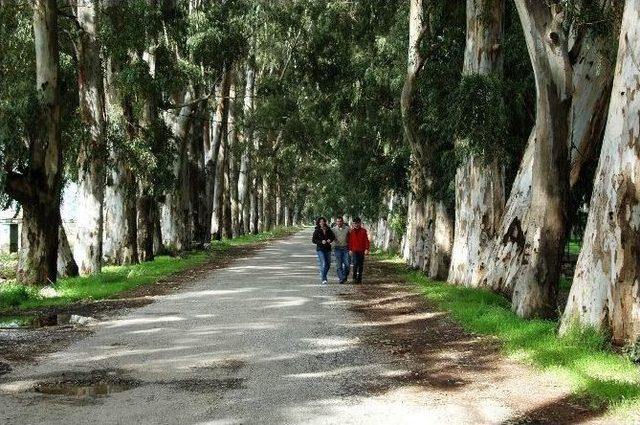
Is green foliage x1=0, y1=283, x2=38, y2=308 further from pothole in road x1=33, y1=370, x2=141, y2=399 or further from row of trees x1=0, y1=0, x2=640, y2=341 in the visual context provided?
pothole in road x1=33, y1=370, x2=141, y2=399

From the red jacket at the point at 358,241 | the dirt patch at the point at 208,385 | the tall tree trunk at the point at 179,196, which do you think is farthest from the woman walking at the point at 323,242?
the dirt patch at the point at 208,385

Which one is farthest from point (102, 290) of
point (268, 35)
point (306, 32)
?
point (268, 35)

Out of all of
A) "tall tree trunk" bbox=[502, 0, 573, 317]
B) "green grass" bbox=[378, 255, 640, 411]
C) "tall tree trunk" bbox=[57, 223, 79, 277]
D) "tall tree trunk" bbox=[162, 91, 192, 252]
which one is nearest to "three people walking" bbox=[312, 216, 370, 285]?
"tall tree trunk" bbox=[57, 223, 79, 277]

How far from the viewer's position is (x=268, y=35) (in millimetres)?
33656

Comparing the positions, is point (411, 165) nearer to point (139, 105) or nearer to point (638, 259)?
point (139, 105)

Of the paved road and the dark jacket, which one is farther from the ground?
the dark jacket

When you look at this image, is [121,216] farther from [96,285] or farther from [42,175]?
[42,175]

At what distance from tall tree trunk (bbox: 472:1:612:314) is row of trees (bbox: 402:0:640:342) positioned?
19 millimetres

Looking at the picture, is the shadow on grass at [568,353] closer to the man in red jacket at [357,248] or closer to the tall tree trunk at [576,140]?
the tall tree trunk at [576,140]

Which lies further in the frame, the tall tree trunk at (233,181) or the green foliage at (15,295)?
the tall tree trunk at (233,181)

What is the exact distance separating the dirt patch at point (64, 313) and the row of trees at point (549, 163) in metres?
6.02

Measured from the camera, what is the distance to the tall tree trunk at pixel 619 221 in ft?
28.6

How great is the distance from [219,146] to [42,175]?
2063 cm

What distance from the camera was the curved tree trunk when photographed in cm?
1930
